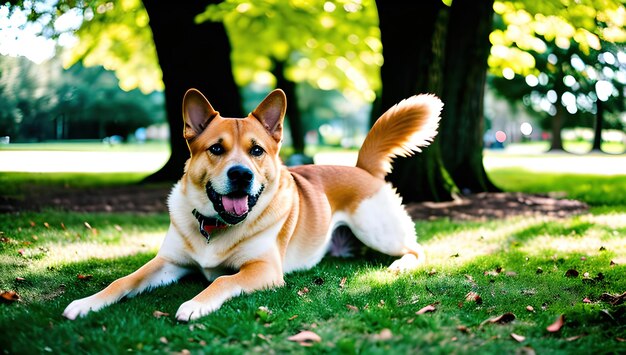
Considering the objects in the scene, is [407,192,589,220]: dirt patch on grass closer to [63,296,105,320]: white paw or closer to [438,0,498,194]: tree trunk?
[438,0,498,194]: tree trunk

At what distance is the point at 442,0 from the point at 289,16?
4785 millimetres

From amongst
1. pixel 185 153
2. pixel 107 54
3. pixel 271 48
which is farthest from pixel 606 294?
pixel 107 54

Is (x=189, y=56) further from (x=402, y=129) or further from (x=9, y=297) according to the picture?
(x=9, y=297)

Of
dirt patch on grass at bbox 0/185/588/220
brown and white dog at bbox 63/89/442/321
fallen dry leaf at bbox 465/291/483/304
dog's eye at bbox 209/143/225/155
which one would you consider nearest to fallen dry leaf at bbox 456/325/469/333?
fallen dry leaf at bbox 465/291/483/304

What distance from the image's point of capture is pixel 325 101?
43.3 m

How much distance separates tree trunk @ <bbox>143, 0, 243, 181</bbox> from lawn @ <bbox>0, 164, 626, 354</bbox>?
3.83m

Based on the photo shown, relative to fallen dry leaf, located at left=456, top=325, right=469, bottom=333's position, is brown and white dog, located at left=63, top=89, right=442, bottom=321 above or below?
above

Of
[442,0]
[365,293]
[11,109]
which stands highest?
[442,0]

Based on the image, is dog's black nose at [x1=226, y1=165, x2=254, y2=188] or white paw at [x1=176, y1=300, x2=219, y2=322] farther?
dog's black nose at [x1=226, y1=165, x2=254, y2=188]

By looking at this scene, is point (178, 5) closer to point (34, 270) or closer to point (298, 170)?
point (298, 170)

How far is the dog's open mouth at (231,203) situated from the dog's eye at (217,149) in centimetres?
24

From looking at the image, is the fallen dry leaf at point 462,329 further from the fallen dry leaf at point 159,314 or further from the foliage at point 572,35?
the foliage at point 572,35

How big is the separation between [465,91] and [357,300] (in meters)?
7.58

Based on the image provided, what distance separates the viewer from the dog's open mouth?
3930 millimetres
